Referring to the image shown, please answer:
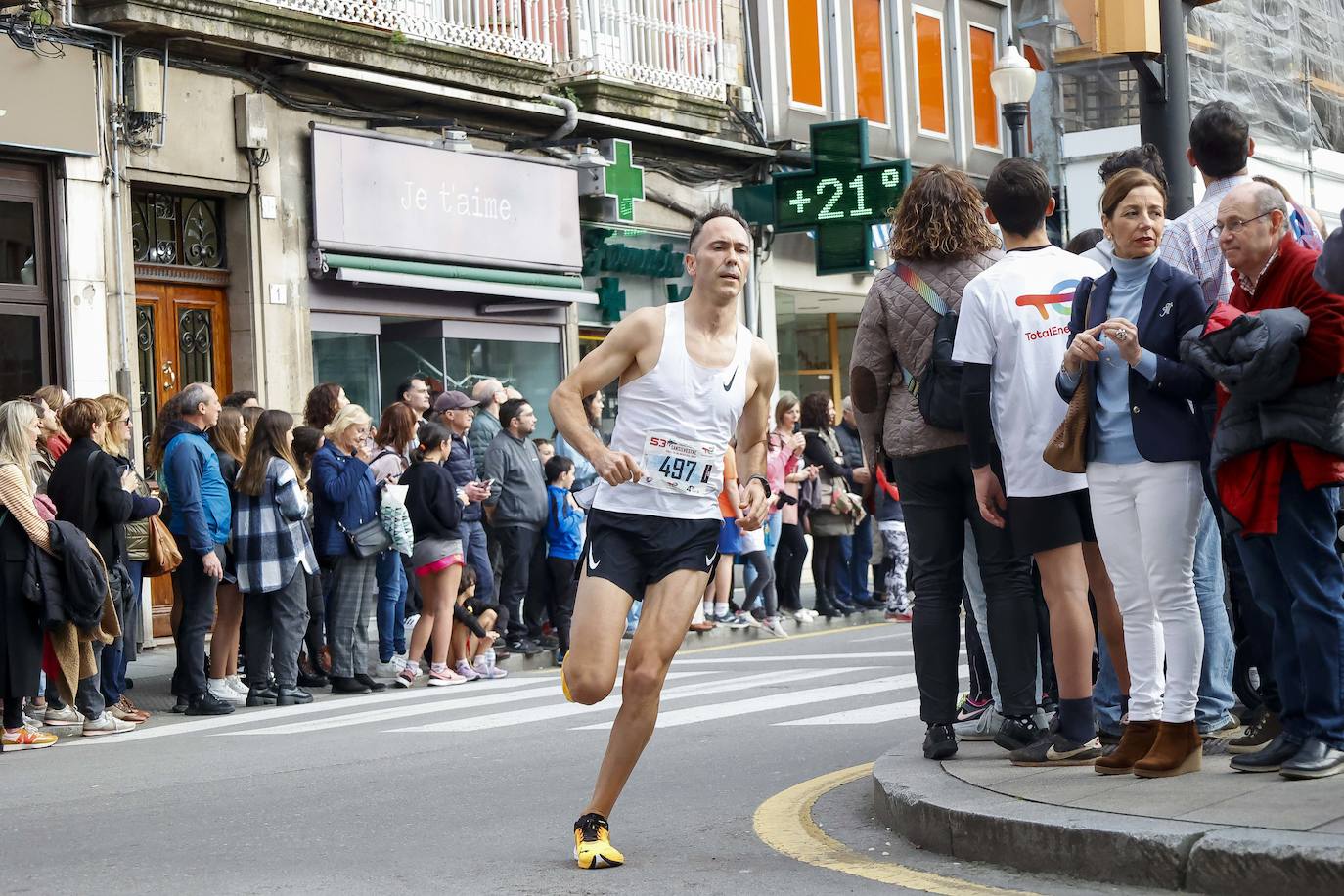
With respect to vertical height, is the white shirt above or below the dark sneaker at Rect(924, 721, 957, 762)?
above

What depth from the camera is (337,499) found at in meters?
13.5

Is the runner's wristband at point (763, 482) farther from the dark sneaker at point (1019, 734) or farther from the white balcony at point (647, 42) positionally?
the white balcony at point (647, 42)

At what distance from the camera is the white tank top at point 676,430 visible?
21.6 ft

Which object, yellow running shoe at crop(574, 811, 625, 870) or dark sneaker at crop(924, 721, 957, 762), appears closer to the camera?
yellow running shoe at crop(574, 811, 625, 870)

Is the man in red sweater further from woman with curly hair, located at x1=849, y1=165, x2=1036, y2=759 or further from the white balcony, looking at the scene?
the white balcony

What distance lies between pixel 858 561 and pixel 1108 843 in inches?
539

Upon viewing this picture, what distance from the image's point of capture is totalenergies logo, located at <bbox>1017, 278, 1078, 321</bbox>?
7.12m

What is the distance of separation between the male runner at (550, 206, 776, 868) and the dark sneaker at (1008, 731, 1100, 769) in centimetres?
Result: 134

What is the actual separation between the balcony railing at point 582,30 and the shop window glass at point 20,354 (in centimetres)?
375

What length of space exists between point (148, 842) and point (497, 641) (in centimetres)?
825

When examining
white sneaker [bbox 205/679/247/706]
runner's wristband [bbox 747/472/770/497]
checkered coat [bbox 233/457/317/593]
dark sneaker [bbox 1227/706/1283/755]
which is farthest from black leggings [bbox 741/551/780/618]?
runner's wristband [bbox 747/472/770/497]

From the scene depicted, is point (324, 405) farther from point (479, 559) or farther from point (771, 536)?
point (771, 536)

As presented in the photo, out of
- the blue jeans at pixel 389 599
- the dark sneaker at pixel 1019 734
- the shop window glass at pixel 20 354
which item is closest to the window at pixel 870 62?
the shop window glass at pixel 20 354

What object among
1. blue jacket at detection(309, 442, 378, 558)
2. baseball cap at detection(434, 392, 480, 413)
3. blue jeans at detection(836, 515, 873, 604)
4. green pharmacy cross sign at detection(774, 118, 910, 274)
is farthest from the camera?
green pharmacy cross sign at detection(774, 118, 910, 274)
